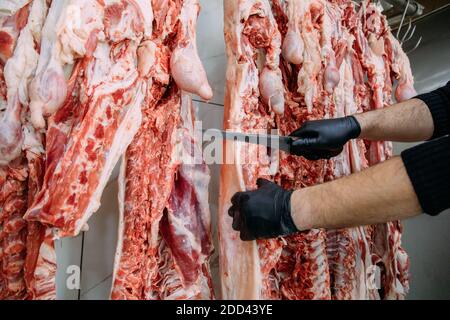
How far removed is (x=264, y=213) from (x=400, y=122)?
114cm

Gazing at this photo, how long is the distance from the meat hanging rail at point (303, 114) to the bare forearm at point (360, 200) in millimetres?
286

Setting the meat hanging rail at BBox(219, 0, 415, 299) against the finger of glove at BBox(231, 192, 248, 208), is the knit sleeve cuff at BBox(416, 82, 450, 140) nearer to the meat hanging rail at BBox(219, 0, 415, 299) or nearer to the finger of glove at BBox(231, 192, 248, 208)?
the meat hanging rail at BBox(219, 0, 415, 299)

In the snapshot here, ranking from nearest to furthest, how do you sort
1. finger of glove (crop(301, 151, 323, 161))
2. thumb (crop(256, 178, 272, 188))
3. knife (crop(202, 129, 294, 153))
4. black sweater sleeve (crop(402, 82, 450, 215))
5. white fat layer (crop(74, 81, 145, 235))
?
black sweater sleeve (crop(402, 82, 450, 215)) → white fat layer (crop(74, 81, 145, 235)) → thumb (crop(256, 178, 272, 188)) → knife (crop(202, 129, 294, 153)) → finger of glove (crop(301, 151, 323, 161))

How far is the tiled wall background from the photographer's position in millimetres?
1971

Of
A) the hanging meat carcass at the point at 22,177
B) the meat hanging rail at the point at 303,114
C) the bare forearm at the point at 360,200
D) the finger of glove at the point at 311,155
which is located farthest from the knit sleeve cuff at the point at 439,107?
the hanging meat carcass at the point at 22,177

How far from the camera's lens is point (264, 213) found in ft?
5.23

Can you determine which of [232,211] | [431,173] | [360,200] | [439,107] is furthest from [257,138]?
[439,107]

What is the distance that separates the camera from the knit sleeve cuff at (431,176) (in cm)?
137

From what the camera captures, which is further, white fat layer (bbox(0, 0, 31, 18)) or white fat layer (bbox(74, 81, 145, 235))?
white fat layer (bbox(0, 0, 31, 18))

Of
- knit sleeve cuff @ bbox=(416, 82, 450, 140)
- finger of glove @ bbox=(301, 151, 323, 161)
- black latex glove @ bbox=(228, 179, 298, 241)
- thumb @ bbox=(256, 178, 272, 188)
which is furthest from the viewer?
knit sleeve cuff @ bbox=(416, 82, 450, 140)

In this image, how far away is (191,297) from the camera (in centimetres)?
172

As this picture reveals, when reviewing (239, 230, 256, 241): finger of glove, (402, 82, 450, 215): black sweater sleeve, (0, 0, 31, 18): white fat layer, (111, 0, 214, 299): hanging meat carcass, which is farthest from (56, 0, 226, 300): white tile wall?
(402, 82, 450, 215): black sweater sleeve

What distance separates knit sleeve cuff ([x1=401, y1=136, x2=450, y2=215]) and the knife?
628mm

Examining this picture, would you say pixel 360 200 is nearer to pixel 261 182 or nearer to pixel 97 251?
pixel 261 182
